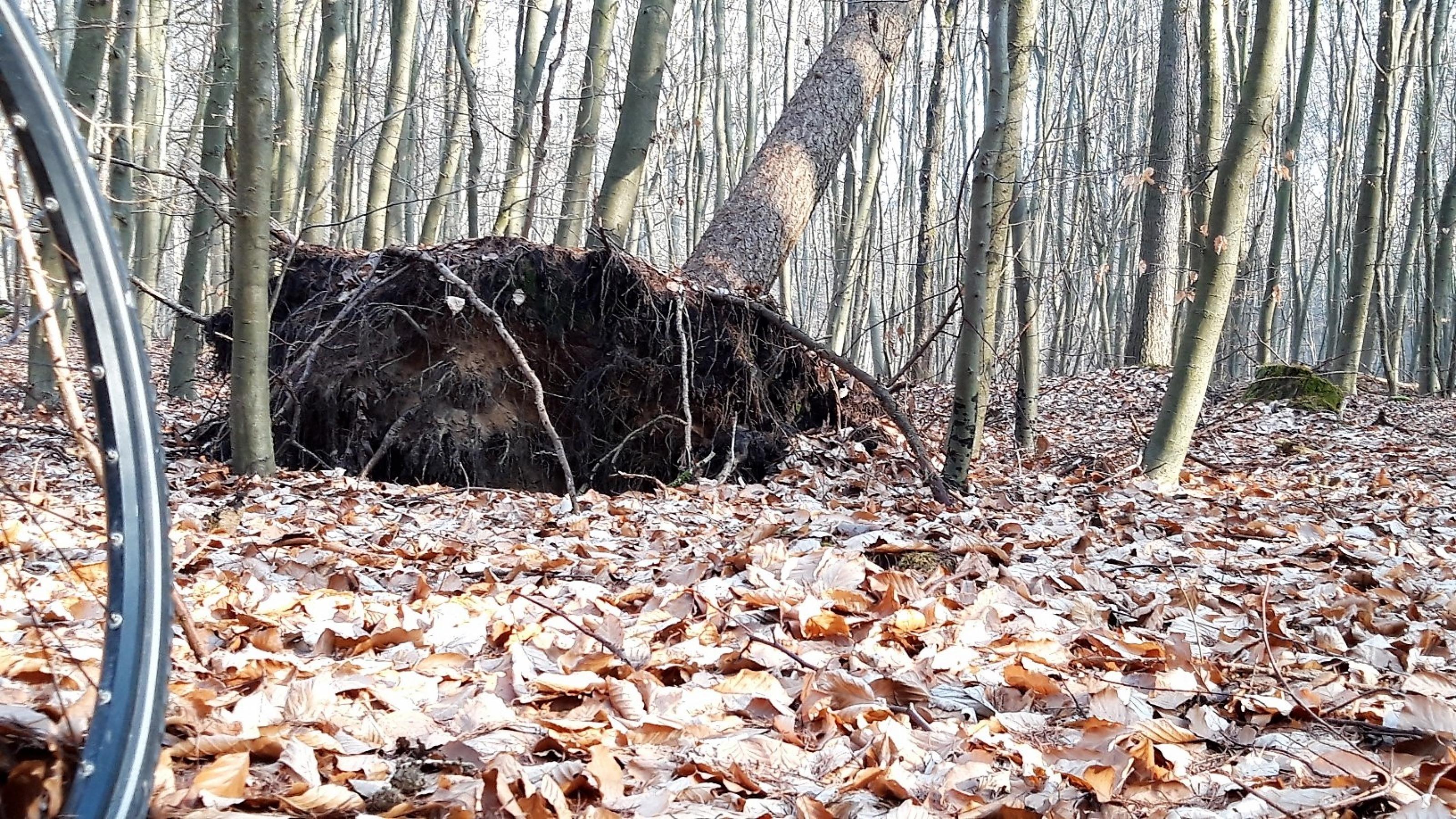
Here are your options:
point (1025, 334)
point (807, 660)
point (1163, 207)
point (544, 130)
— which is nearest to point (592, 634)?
point (807, 660)

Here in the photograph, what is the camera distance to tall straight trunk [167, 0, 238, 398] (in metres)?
8.18


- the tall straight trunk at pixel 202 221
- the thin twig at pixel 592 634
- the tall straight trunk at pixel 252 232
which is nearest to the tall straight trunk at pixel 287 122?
the tall straight trunk at pixel 202 221

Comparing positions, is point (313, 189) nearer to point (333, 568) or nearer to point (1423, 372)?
point (333, 568)

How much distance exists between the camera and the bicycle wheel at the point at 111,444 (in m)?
1.23

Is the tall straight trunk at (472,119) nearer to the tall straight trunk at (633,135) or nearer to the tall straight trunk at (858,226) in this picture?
the tall straight trunk at (633,135)

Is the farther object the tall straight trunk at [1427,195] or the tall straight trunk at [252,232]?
the tall straight trunk at [1427,195]

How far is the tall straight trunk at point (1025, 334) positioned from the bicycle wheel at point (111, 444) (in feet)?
16.8

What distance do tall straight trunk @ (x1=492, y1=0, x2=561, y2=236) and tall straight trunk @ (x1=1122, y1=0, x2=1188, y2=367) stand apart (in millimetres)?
6599

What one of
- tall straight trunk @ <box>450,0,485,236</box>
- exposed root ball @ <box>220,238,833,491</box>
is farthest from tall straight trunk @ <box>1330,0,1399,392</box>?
tall straight trunk @ <box>450,0,485,236</box>

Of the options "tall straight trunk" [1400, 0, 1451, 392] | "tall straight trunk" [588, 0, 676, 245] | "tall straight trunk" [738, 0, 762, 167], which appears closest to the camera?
"tall straight trunk" [588, 0, 676, 245]

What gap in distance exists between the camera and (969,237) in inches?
200

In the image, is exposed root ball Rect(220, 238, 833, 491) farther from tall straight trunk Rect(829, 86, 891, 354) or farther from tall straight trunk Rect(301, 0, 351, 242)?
tall straight trunk Rect(829, 86, 891, 354)

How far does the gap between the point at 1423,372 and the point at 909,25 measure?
8.97 m

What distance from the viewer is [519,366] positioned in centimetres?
598
